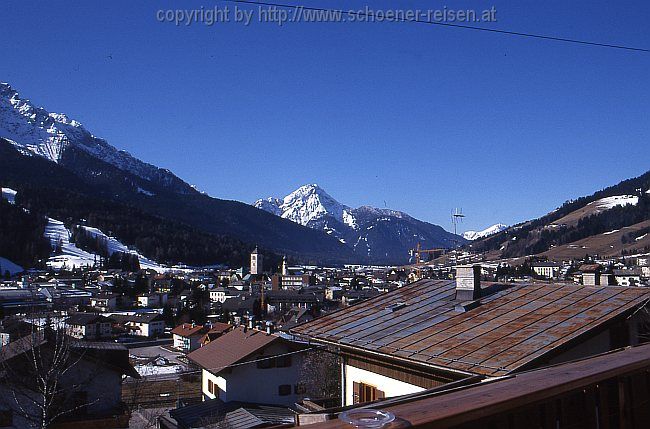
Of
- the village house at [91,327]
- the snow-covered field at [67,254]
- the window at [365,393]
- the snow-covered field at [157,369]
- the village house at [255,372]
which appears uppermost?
the snow-covered field at [67,254]

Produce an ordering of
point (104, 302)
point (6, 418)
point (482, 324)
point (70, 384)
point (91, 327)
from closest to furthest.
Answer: point (482, 324)
point (6, 418)
point (70, 384)
point (91, 327)
point (104, 302)

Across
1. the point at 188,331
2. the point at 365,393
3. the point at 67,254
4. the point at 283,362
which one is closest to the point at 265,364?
the point at 283,362

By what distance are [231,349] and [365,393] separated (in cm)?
1934

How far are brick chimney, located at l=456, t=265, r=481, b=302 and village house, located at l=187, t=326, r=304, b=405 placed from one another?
15.9m

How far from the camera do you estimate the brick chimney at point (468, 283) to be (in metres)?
12.0

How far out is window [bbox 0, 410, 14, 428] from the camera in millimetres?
17969

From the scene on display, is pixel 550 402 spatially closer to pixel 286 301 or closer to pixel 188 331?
pixel 188 331

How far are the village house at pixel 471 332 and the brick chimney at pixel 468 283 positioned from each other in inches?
0.8

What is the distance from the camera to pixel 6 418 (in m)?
18.2

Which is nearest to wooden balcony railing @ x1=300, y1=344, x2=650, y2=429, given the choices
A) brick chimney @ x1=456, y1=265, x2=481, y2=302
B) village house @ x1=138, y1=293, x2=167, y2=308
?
brick chimney @ x1=456, y1=265, x2=481, y2=302

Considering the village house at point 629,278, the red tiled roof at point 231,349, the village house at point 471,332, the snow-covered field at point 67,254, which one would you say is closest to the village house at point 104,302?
the snow-covered field at point 67,254

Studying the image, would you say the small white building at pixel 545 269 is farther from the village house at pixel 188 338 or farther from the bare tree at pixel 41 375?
the bare tree at pixel 41 375

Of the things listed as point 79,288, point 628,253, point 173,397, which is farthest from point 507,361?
point 628,253

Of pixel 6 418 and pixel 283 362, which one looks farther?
pixel 283 362
